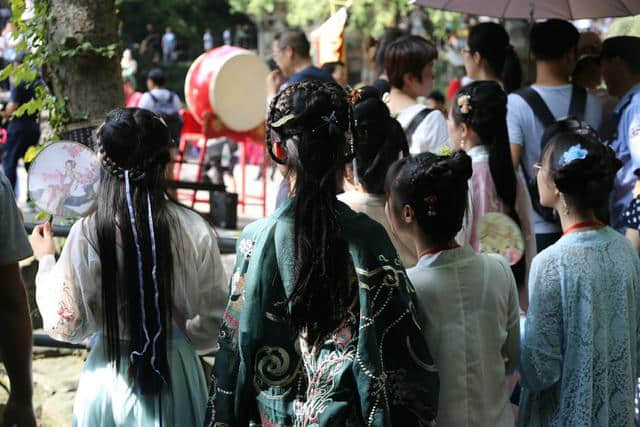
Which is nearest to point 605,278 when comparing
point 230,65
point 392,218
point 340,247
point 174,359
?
point 392,218

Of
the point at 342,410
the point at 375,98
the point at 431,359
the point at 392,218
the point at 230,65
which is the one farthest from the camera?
the point at 230,65

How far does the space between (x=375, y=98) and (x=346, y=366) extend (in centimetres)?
134

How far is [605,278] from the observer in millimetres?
2699

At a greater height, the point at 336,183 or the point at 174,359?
the point at 336,183

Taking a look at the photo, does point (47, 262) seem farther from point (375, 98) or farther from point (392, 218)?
point (375, 98)

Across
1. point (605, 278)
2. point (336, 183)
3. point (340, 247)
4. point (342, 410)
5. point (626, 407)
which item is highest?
point (336, 183)

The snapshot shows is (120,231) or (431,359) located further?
(120,231)

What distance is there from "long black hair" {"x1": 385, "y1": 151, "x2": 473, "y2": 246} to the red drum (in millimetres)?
7669

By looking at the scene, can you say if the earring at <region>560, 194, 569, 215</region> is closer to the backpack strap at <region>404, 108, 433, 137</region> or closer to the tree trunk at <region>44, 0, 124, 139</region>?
the backpack strap at <region>404, 108, 433, 137</region>

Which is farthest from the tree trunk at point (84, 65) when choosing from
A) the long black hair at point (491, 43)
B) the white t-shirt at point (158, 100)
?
the white t-shirt at point (158, 100)

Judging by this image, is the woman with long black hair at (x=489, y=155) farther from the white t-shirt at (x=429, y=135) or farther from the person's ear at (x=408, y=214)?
the person's ear at (x=408, y=214)

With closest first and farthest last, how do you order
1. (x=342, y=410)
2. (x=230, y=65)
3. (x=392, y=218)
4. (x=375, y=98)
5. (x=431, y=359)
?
(x=342, y=410)
(x=431, y=359)
(x=392, y=218)
(x=375, y=98)
(x=230, y=65)

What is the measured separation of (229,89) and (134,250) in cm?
768

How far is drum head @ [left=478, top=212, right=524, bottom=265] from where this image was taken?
3.48 metres
